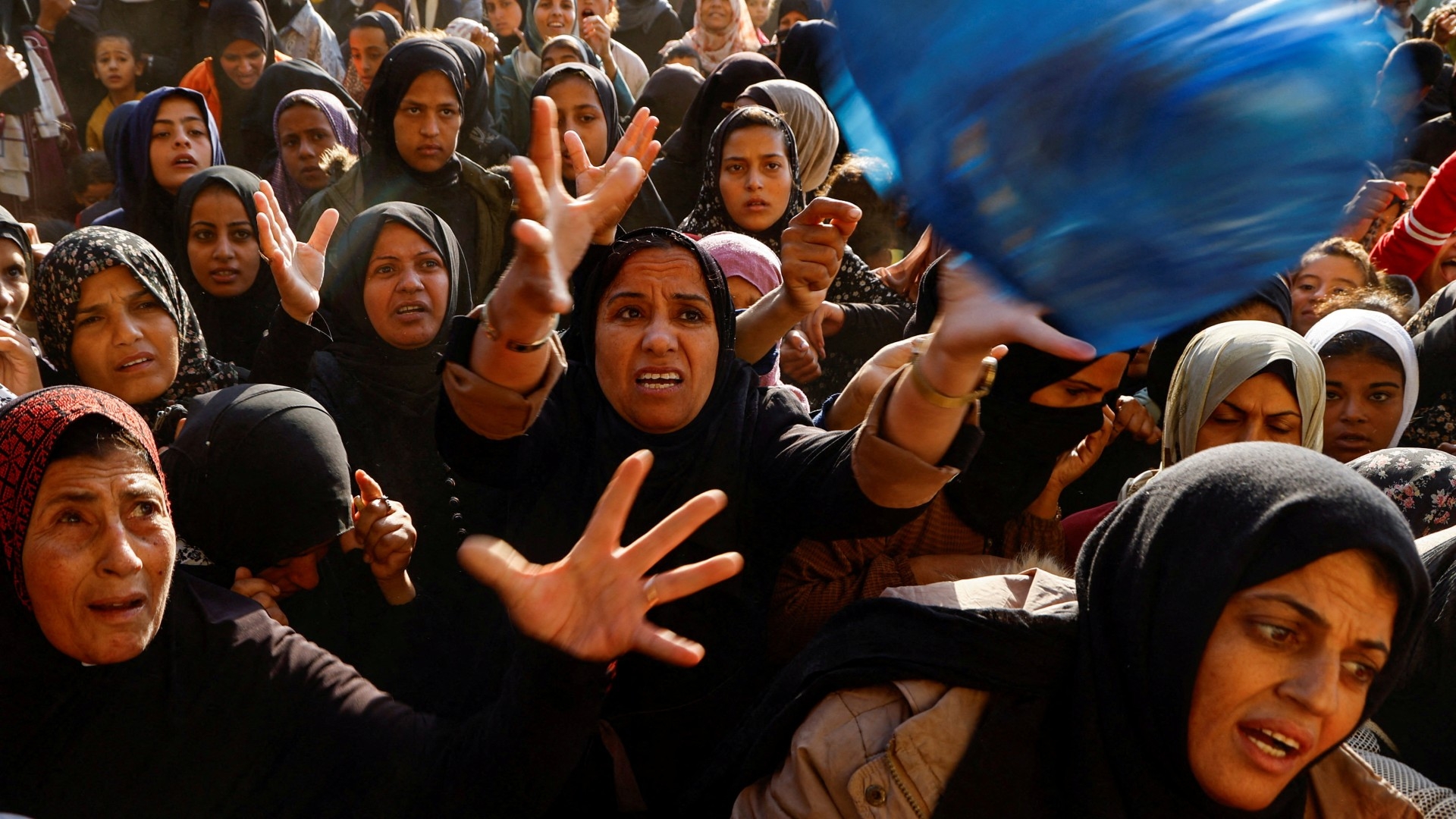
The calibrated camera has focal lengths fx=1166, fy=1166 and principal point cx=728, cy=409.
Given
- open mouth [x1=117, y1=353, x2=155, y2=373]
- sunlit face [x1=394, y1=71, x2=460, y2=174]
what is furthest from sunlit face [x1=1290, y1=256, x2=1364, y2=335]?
open mouth [x1=117, y1=353, x2=155, y2=373]

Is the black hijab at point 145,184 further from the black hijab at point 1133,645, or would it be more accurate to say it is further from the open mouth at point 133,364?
the black hijab at point 1133,645

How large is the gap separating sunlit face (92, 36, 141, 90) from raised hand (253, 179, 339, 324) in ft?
11.2

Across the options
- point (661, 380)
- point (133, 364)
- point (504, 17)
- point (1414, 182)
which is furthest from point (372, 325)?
point (1414, 182)

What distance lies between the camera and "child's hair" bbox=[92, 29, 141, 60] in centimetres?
606

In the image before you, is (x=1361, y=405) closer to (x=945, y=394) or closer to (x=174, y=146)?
(x=945, y=394)

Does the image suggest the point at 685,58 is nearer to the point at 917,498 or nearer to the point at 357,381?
the point at 357,381

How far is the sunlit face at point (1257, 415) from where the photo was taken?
271cm

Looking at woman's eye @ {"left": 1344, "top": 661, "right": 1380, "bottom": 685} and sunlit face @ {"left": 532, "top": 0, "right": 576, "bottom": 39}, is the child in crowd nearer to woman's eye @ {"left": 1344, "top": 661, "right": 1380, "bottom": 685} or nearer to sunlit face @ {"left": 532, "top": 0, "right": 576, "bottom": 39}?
sunlit face @ {"left": 532, "top": 0, "right": 576, "bottom": 39}

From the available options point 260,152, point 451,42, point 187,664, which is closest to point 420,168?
point 451,42

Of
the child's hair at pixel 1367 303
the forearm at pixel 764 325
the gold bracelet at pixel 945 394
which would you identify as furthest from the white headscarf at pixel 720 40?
the gold bracelet at pixel 945 394

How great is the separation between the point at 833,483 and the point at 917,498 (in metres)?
0.16

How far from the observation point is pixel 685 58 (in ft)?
23.4

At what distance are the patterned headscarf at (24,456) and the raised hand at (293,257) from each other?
1247mm

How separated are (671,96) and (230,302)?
2.82 meters
